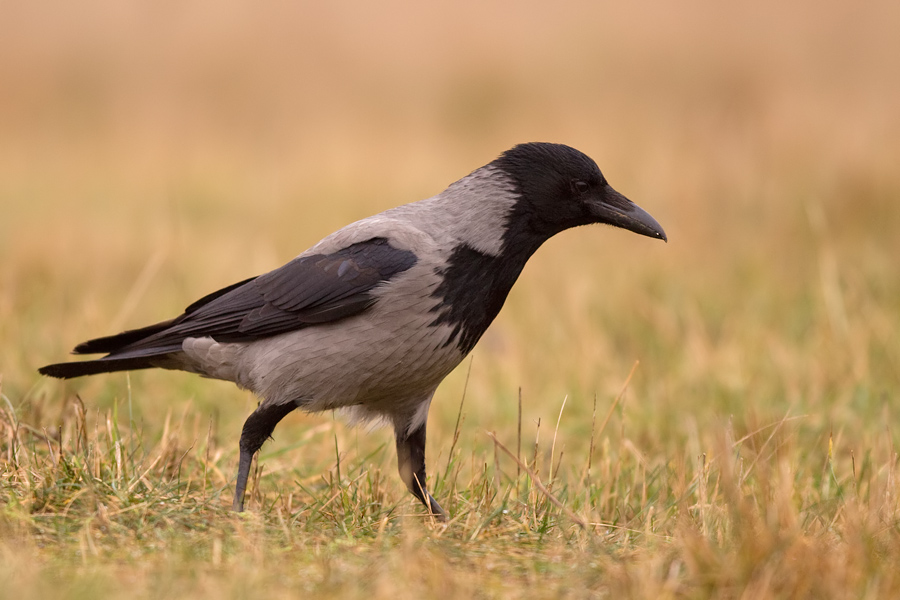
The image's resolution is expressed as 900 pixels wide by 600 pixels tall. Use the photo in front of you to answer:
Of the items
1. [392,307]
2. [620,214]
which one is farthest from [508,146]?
[392,307]

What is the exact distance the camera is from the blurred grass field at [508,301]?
9.67 feet

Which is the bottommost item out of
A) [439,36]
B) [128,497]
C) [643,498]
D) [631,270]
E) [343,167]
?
[643,498]

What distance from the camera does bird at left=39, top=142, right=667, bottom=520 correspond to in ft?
12.8

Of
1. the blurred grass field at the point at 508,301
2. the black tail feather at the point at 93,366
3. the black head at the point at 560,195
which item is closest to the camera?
the blurred grass field at the point at 508,301

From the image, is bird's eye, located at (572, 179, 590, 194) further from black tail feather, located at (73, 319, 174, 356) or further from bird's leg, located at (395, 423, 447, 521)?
black tail feather, located at (73, 319, 174, 356)

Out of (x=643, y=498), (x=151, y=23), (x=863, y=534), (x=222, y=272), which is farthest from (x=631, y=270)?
(x=151, y=23)

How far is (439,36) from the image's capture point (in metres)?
14.1

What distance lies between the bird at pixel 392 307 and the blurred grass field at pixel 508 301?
30cm

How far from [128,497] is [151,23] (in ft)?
41.5

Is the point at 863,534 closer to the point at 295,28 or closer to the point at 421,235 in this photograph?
the point at 421,235

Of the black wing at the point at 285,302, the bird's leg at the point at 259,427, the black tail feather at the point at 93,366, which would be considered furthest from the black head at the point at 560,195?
the black tail feather at the point at 93,366

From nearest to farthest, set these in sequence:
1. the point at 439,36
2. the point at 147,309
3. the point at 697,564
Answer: the point at 697,564 → the point at 147,309 → the point at 439,36

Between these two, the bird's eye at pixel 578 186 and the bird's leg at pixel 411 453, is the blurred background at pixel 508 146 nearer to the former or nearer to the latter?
the bird's leg at pixel 411 453

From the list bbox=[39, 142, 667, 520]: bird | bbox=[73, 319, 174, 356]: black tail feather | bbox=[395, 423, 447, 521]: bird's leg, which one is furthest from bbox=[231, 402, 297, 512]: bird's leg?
bbox=[73, 319, 174, 356]: black tail feather
